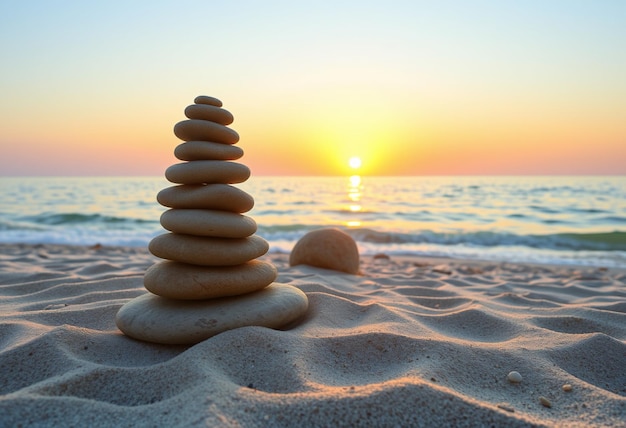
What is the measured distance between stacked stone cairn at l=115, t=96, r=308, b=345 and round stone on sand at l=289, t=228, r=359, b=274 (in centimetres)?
252

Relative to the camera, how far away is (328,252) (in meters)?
5.59

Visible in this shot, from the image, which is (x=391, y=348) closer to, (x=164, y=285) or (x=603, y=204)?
(x=164, y=285)

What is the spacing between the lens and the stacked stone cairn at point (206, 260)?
2.55 m

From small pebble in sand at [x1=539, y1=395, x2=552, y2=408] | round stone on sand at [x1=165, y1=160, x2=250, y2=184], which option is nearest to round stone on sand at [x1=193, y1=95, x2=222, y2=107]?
round stone on sand at [x1=165, y1=160, x2=250, y2=184]

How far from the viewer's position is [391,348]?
2.36 meters

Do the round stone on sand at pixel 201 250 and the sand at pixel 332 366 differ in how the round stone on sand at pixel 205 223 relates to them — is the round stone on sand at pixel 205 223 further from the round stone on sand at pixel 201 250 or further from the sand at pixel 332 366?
the sand at pixel 332 366


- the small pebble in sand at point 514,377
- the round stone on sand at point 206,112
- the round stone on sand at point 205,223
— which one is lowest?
the small pebble in sand at point 514,377

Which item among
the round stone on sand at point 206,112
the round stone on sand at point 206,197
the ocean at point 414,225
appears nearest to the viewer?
the round stone on sand at point 206,197

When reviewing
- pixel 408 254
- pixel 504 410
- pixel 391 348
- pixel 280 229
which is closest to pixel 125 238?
pixel 280 229

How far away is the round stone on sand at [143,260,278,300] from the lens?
8.72 feet

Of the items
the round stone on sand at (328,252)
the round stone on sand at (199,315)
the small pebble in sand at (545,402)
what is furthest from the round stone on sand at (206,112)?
the round stone on sand at (328,252)

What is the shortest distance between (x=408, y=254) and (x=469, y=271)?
2533 mm

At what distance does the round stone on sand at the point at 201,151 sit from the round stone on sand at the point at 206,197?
19cm

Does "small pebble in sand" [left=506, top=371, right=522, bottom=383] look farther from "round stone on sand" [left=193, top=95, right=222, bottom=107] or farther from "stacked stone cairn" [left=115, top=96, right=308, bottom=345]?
"round stone on sand" [left=193, top=95, right=222, bottom=107]
